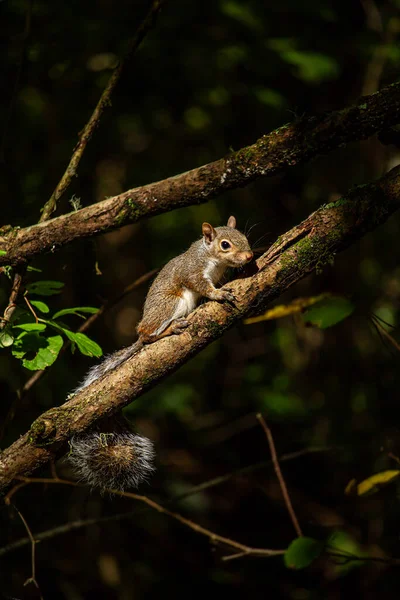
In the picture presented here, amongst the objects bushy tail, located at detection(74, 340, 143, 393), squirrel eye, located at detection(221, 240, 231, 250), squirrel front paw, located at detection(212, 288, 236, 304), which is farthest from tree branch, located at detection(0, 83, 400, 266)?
squirrel eye, located at detection(221, 240, 231, 250)

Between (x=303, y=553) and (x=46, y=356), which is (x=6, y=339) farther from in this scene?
(x=303, y=553)

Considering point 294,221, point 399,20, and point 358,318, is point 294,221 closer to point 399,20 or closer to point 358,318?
point 358,318

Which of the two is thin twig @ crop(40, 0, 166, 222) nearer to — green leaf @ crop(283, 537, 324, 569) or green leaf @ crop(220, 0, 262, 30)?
green leaf @ crop(220, 0, 262, 30)

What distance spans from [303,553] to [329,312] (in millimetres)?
974

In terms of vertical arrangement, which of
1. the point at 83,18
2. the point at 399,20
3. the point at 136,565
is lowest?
the point at 136,565

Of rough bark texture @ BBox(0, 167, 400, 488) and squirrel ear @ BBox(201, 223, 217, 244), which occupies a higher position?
squirrel ear @ BBox(201, 223, 217, 244)

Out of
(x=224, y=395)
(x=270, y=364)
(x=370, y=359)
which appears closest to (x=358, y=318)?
(x=370, y=359)

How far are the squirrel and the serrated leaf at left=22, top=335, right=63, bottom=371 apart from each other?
300 millimetres

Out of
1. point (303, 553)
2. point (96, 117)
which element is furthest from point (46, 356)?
point (303, 553)

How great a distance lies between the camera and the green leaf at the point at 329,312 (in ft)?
7.78

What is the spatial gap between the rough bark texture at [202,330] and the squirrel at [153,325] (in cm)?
7

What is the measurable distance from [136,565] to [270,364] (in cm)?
205

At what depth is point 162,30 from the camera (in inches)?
154

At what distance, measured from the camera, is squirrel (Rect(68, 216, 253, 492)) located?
2254mm
